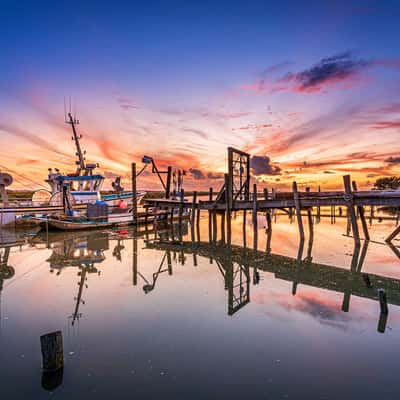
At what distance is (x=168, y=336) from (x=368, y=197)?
39.8 ft

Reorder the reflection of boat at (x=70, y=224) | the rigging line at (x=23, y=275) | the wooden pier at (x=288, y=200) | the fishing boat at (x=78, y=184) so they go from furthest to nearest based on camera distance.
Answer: the fishing boat at (x=78, y=184) → the reflection of boat at (x=70, y=224) → the wooden pier at (x=288, y=200) → the rigging line at (x=23, y=275)

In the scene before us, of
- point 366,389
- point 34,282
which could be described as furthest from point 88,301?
point 366,389

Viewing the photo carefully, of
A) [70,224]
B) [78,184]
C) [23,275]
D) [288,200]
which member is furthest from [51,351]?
[78,184]

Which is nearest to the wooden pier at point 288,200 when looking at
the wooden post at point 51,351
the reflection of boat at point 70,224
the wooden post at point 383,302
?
the reflection of boat at point 70,224

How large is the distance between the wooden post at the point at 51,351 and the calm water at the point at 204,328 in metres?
0.19

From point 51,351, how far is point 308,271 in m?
8.78

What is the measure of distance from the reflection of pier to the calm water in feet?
0.23

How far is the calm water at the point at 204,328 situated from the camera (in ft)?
13.9

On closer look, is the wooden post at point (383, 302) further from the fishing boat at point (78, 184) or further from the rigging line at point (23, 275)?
the fishing boat at point (78, 184)

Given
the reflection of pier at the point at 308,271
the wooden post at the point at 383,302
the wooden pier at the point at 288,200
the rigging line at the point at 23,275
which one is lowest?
the reflection of pier at the point at 308,271

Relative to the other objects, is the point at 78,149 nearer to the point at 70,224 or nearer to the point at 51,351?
the point at 70,224

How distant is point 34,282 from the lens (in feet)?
31.0

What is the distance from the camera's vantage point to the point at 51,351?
4320 millimetres

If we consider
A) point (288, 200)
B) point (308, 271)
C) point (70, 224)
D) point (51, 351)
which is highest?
point (288, 200)
